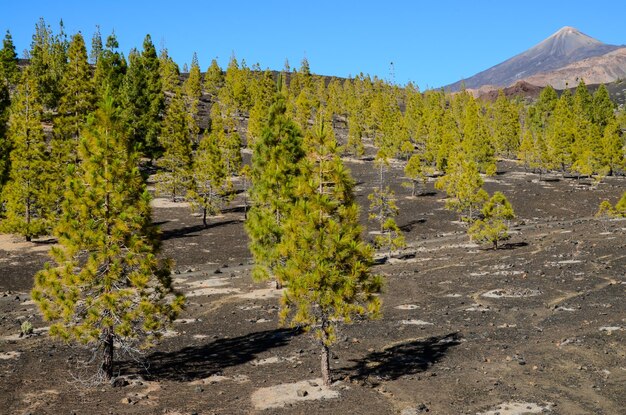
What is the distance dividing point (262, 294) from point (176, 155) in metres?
30.6

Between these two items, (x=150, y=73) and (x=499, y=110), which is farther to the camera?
(x=499, y=110)

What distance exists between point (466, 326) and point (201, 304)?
13995mm

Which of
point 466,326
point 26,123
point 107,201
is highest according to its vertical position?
point 26,123

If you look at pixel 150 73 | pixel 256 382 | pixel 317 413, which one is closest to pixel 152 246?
pixel 256 382

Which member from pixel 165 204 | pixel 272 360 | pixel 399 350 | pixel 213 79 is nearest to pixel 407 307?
pixel 399 350

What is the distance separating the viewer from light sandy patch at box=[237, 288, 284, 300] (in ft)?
99.5

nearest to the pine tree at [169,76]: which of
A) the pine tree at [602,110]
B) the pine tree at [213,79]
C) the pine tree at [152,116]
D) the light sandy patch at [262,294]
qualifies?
the pine tree at [213,79]

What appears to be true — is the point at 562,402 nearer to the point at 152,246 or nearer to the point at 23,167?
the point at 152,246

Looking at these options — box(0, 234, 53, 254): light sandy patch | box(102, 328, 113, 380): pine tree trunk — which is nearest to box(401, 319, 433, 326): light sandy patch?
box(102, 328, 113, 380): pine tree trunk

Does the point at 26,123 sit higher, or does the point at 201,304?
the point at 26,123

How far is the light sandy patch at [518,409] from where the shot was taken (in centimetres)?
1384

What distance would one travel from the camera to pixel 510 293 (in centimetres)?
2752

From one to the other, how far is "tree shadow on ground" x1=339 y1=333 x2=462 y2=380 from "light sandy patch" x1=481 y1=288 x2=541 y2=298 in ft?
22.9

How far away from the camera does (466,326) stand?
22547mm
